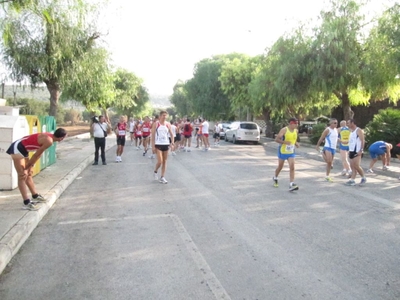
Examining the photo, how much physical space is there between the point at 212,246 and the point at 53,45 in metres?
11.1

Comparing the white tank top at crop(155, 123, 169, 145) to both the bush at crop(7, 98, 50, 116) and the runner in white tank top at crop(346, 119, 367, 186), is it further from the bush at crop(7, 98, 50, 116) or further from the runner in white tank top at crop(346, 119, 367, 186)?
the bush at crop(7, 98, 50, 116)

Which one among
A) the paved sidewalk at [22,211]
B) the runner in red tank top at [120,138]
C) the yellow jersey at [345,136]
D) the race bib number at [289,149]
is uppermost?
the yellow jersey at [345,136]

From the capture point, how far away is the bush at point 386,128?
17547 mm

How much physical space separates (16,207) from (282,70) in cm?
1789

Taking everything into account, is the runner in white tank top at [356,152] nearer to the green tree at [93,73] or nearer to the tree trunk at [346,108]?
the green tree at [93,73]

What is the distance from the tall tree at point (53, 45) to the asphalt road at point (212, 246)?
6682 mm

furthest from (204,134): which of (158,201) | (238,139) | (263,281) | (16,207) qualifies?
(263,281)

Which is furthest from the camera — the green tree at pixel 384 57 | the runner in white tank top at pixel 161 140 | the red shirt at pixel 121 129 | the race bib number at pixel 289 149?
the green tree at pixel 384 57

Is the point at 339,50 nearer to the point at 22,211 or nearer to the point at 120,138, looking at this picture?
the point at 120,138

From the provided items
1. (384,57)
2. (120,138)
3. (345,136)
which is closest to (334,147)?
(345,136)

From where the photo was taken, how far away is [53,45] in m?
13.9

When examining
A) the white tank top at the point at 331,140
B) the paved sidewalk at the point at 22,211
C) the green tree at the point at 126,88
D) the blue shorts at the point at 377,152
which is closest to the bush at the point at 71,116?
the green tree at the point at 126,88

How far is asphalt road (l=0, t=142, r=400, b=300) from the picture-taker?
399 cm

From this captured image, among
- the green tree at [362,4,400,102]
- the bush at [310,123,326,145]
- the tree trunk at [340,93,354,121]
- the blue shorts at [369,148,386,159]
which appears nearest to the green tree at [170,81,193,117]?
the bush at [310,123,326,145]
